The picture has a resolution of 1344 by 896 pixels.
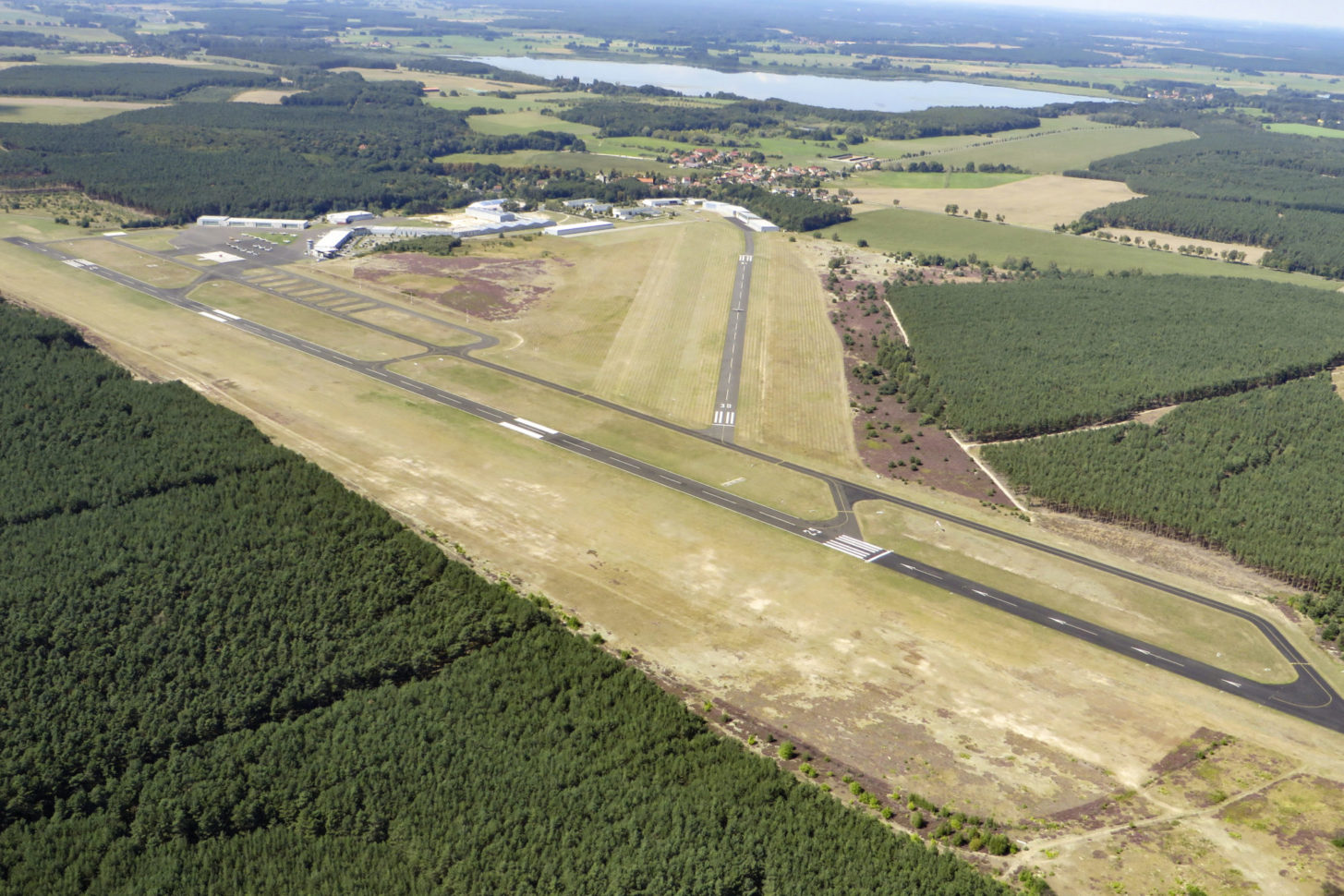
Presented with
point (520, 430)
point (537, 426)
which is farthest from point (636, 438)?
point (520, 430)

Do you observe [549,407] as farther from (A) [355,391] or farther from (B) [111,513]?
(B) [111,513]

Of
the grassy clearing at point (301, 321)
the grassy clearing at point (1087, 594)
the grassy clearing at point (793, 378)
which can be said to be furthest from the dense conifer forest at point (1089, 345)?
the grassy clearing at point (301, 321)

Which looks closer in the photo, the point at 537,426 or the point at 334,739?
the point at 334,739

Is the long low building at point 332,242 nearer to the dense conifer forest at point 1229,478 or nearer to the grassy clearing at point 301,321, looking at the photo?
the grassy clearing at point 301,321

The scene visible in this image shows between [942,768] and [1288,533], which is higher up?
[1288,533]

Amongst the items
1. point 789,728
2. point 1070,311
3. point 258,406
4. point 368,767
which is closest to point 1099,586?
point 789,728

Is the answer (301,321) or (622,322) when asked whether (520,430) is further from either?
(301,321)

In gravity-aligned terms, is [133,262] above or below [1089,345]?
below
